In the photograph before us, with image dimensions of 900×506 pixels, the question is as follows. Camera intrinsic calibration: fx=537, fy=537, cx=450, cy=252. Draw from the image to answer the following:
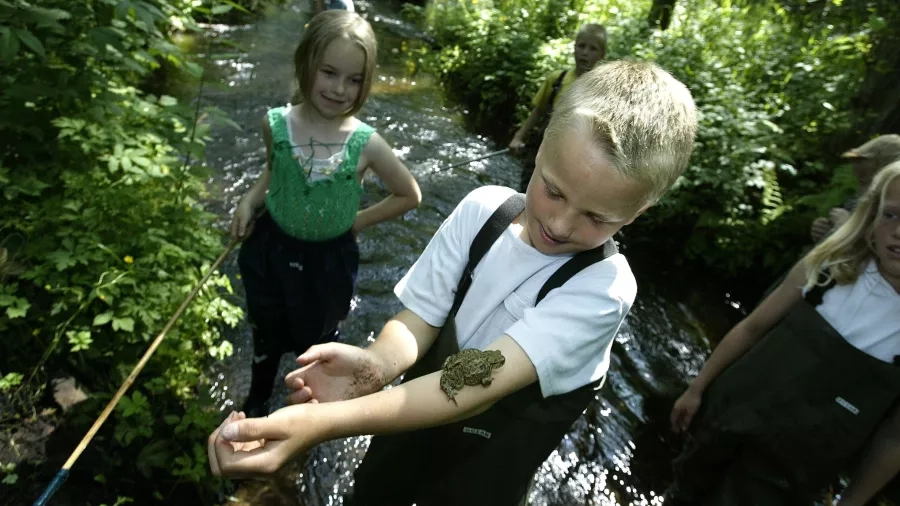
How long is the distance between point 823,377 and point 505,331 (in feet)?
4.57

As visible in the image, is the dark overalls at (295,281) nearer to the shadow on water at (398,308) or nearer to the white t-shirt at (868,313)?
the shadow on water at (398,308)

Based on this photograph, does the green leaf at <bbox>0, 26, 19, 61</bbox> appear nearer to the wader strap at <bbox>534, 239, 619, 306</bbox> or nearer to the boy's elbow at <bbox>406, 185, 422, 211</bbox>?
the boy's elbow at <bbox>406, 185, 422, 211</bbox>

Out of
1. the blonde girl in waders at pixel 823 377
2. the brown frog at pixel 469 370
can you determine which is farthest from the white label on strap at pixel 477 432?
the blonde girl in waders at pixel 823 377

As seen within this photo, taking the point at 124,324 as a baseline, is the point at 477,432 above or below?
above

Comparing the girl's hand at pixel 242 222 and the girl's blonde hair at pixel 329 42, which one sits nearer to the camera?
the girl's blonde hair at pixel 329 42

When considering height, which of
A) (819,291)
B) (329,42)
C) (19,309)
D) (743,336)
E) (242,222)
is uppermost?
(329,42)

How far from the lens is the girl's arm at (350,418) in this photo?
986mm

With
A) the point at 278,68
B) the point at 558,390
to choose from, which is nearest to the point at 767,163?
the point at 558,390

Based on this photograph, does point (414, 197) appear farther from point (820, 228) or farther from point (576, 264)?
point (820, 228)

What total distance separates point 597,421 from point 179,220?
8.65ft

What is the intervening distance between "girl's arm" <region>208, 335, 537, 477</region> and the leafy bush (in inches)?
54.4

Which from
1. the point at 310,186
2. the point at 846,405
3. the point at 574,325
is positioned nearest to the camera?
the point at 574,325

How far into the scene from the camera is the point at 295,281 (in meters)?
2.25

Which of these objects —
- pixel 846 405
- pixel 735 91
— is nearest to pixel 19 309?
pixel 846 405
